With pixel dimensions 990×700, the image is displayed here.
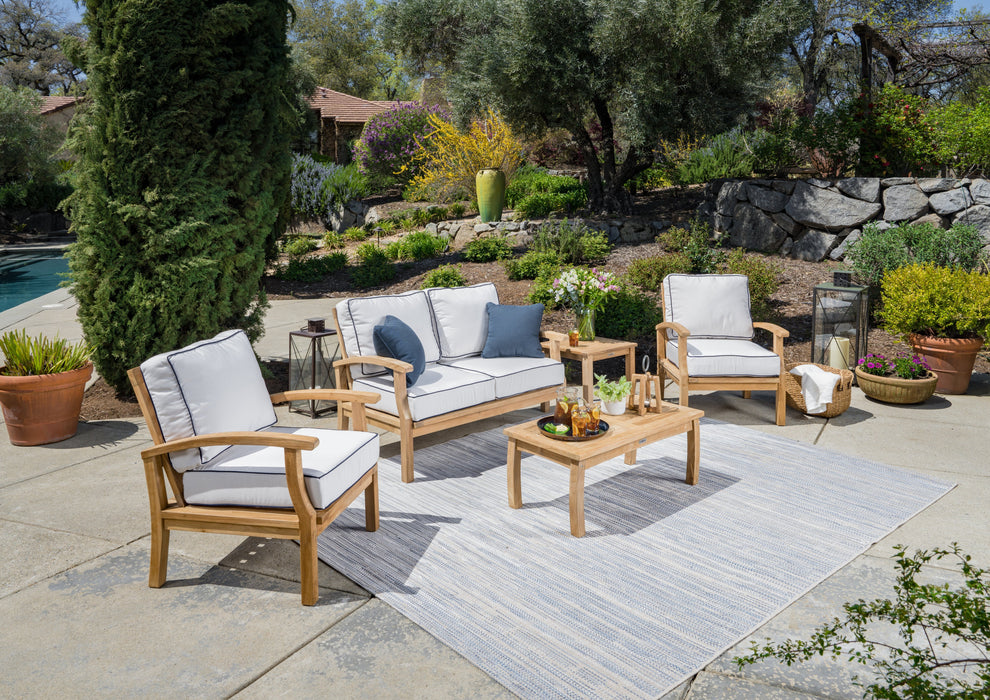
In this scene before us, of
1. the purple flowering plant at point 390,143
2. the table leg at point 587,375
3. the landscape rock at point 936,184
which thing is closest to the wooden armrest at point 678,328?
the table leg at point 587,375

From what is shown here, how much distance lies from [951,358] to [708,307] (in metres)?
1.97

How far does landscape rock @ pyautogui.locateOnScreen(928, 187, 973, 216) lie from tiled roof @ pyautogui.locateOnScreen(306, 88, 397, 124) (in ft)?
55.9

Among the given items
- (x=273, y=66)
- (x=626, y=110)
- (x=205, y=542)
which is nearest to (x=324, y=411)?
(x=205, y=542)

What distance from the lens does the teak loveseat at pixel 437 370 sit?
442 cm

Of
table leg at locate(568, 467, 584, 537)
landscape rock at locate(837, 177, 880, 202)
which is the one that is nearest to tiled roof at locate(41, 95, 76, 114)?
landscape rock at locate(837, 177, 880, 202)

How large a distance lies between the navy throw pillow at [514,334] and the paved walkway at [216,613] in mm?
2212

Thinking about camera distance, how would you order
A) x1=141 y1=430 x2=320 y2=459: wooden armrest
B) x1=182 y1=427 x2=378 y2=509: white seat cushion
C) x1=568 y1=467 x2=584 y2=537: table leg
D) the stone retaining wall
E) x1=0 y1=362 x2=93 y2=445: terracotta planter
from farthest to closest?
1. the stone retaining wall
2. x1=0 y1=362 x2=93 y2=445: terracotta planter
3. x1=568 y1=467 x2=584 y2=537: table leg
4. x1=182 y1=427 x2=378 y2=509: white seat cushion
5. x1=141 y1=430 x2=320 y2=459: wooden armrest

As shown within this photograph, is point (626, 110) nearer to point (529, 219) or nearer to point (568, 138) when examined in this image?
point (529, 219)

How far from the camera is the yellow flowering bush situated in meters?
13.1

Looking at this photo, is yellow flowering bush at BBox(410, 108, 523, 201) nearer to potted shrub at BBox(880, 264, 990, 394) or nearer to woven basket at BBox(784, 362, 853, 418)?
potted shrub at BBox(880, 264, 990, 394)

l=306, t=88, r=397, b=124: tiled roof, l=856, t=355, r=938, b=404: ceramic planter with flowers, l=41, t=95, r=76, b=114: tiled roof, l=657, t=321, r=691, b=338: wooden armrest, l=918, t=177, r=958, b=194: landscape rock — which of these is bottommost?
l=856, t=355, r=938, b=404: ceramic planter with flowers

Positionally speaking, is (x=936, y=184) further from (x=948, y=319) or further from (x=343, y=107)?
(x=343, y=107)

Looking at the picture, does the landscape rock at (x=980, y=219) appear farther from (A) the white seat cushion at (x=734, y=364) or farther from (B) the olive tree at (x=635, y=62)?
(A) the white seat cushion at (x=734, y=364)

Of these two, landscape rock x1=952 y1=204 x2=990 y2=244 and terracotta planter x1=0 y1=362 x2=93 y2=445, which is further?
landscape rock x1=952 y1=204 x2=990 y2=244
